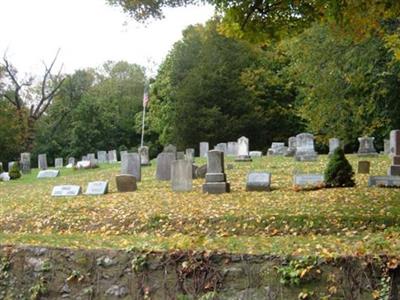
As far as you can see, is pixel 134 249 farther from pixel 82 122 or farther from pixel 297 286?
pixel 82 122

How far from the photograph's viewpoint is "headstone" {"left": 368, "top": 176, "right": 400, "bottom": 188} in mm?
14359

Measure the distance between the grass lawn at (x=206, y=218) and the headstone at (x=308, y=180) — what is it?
44cm

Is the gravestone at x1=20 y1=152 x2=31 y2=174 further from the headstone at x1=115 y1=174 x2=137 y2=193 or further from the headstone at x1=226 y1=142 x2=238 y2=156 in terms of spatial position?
the headstone at x1=115 y1=174 x2=137 y2=193

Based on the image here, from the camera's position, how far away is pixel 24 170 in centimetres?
3359

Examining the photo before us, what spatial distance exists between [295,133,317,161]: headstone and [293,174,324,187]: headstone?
9.43m

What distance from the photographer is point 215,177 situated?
15195mm

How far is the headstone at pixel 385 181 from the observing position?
14.4m

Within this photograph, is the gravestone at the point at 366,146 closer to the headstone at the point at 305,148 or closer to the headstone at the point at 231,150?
the headstone at the point at 305,148

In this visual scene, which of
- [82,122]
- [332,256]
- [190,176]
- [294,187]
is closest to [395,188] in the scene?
[294,187]

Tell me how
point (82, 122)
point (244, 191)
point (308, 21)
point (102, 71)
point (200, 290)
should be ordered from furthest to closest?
point (102, 71), point (82, 122), point (244, 191), point (308, 21), point (200, 290)

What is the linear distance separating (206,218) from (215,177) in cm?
389

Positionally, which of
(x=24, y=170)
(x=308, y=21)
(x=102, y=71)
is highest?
(x=102, y=71)

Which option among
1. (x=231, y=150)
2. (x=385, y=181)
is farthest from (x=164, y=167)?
(x=231, y=150)

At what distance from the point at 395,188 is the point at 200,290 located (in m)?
8.90
